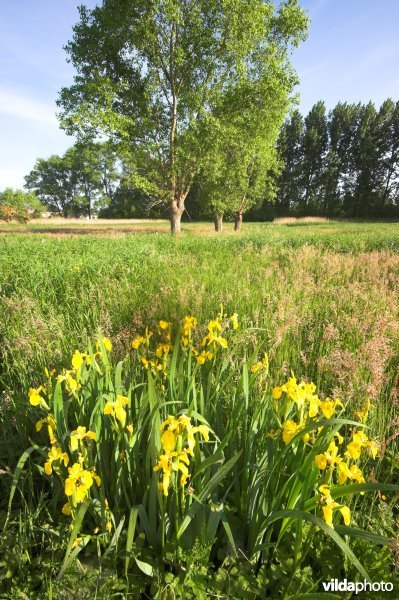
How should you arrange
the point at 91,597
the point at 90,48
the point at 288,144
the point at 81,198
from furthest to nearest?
the point at 81,198 < the point at 288,144 < the point at 90,48 < the point at 91,597

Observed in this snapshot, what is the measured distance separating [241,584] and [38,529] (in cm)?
85

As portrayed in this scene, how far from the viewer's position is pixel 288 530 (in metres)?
1.29

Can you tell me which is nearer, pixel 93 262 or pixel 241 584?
pixel 241 584

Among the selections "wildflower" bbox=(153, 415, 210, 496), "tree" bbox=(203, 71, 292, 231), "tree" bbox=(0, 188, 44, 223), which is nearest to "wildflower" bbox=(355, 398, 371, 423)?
"wildflower" bbox=(153, 415, 210, 496)

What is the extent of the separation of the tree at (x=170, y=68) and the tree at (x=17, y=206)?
19.7 meters

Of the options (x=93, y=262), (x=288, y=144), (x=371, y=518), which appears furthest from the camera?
(x=288, y=144)

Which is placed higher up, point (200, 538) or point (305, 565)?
point (200, 538)

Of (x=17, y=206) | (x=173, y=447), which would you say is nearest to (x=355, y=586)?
(x=173, y=447)

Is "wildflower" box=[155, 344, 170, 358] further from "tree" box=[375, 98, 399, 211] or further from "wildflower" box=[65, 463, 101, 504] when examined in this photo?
"tree" box=[375, 98, 399, 211]

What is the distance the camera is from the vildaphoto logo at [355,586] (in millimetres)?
1138

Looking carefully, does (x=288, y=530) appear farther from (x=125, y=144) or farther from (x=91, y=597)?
(x=125, y=144)

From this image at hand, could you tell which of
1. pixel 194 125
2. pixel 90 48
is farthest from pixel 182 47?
pixel 90 48

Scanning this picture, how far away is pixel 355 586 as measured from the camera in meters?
1.15

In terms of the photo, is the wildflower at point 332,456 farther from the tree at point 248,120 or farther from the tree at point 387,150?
the tree at point 387,150
